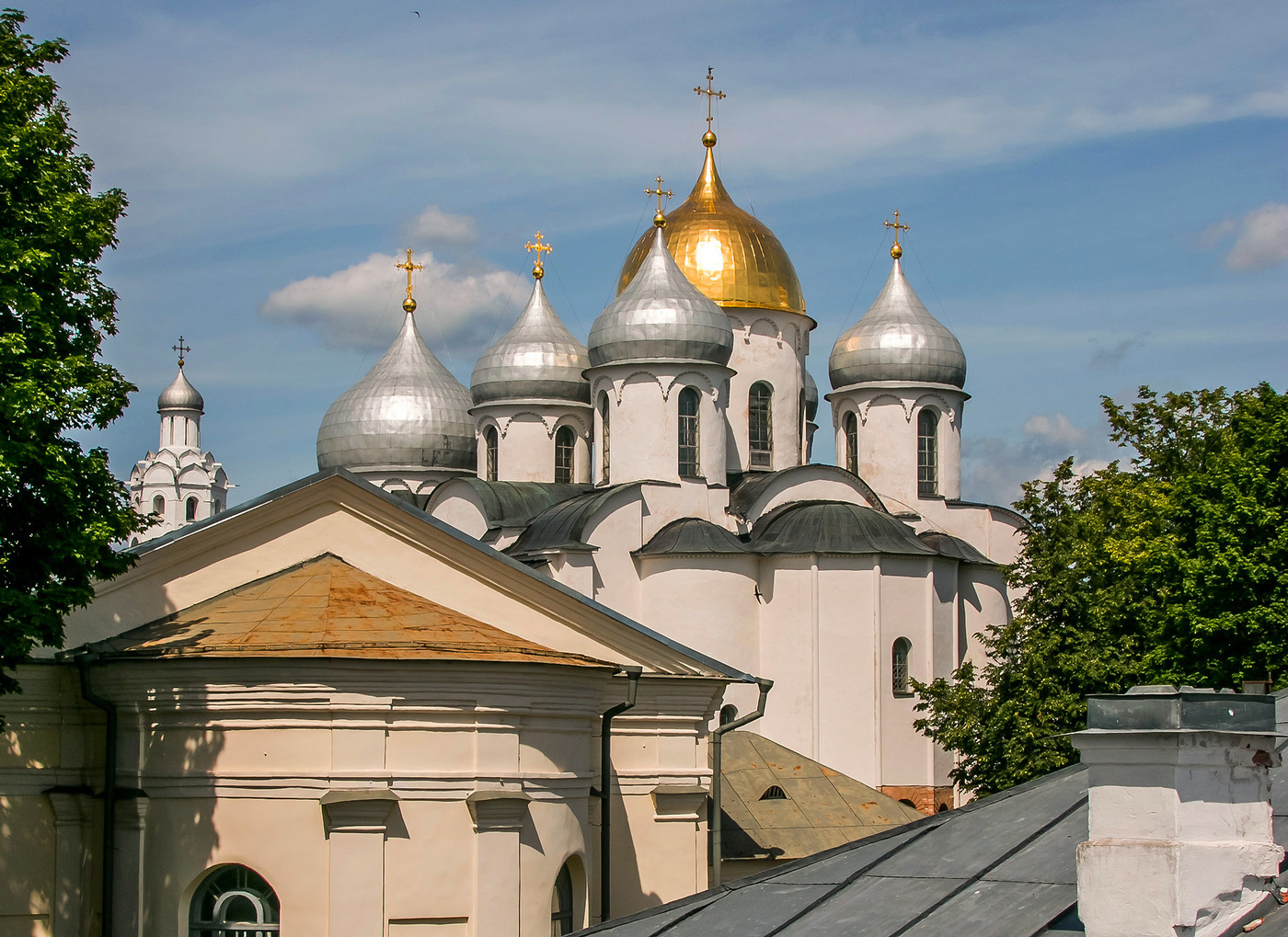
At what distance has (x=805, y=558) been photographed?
32656 millimetres

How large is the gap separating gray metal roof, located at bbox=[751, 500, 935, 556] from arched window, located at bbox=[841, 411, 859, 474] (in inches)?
178

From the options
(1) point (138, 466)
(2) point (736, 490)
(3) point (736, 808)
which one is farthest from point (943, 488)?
(1) point (138, 466)

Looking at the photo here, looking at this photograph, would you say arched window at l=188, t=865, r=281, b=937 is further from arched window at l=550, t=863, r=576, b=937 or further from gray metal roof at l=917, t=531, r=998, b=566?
gray metal roof at l=917, t=531, r=998, b=566

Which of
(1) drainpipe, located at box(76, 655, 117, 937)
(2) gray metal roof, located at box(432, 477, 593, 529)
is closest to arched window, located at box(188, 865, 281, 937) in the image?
(1) drainpipe, located at box(76, 655, 117, 937)

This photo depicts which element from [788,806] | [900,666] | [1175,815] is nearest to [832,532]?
[900,666]

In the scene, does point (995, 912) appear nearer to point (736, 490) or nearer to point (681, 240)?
point (736, 490)

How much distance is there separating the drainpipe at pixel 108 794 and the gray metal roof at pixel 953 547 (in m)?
22.9

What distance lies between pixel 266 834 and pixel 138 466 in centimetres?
5923

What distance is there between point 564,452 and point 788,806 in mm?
15360

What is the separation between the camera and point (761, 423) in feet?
123

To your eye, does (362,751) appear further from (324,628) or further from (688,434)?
(688,434)

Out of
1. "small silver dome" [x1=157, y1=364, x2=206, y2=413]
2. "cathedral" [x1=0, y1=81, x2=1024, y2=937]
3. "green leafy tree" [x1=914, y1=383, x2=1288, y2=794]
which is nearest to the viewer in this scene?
"cathedral" [x1=0, y1=81, x2=1024, y2=937]

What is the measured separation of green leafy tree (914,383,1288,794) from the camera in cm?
2269

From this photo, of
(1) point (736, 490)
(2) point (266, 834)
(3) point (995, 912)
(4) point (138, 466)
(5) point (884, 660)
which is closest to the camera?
(3) point (995, 912)
